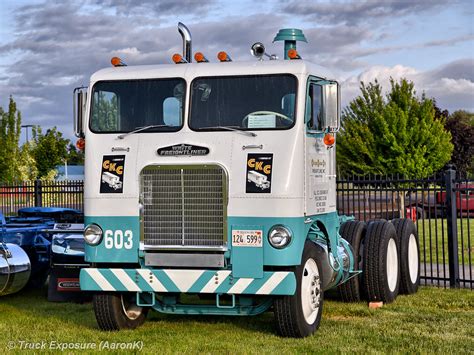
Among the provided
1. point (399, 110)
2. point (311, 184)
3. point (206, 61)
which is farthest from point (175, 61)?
point (399, 110)

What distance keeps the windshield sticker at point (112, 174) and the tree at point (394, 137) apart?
24564 millimetres

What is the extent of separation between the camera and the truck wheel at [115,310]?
8633 millimetres

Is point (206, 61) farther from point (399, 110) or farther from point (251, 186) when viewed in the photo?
point (399, 110)

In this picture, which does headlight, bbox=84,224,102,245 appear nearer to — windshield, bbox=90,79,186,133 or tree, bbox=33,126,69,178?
windshield, bbox=90,79,186,133

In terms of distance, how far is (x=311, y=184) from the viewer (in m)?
8.41

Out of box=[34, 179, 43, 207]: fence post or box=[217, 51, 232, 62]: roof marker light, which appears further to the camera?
box=[34, 179, 43, 207]: fence post

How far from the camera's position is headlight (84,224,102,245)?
8453mm

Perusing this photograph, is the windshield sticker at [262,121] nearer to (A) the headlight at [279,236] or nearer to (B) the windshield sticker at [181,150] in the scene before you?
(B) the windshield sticker at [181,150]

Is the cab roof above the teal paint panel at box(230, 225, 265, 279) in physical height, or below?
above

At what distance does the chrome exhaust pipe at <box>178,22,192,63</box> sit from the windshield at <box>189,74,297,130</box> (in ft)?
2.65

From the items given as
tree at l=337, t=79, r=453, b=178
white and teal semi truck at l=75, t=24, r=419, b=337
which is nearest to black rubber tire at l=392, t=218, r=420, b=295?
white and teal semi truck at l=75, t=24, r=419, b=337

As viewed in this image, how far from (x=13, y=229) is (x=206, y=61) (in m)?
4.13

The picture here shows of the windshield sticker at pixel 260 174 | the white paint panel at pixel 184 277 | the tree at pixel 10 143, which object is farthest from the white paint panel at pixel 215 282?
the tree at pixel 10 143

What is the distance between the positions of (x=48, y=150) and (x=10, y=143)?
11.9 m
